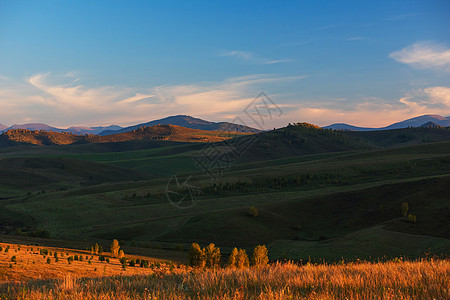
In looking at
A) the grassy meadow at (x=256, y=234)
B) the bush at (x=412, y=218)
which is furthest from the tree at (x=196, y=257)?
the bush at (x=412, y=218)

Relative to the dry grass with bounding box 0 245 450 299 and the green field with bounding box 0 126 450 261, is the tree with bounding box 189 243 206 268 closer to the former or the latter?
the green field with bounding box 0 126 450 261

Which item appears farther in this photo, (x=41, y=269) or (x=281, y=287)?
(x=41, y=269)

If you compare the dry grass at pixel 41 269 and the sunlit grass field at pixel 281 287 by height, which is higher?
the sunlit grass field at pixel 281 287

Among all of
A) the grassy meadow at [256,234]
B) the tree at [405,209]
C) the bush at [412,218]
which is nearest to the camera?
the grassy meadow at [256,234]

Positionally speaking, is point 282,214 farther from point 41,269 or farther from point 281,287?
point 281,287

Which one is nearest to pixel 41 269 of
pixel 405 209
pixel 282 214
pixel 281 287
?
pixel 281 287

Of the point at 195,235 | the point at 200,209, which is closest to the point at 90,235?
the point at 195,235

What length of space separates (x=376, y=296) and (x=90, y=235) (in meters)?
49.3

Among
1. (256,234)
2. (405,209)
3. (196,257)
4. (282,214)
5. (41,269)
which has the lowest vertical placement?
(256,234)

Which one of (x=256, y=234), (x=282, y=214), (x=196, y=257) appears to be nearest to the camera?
(x=196, y=257)

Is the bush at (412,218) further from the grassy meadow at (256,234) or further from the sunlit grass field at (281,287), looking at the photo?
the sunlit grass field at (281,287)

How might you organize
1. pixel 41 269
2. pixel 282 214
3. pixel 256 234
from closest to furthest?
1. pixel 41 269
2. pixel 256 234
3. pixel 282 214

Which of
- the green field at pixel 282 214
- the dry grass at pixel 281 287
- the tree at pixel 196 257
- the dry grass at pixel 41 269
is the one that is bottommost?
the green field at pixel 282 214

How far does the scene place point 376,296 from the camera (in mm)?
5988
